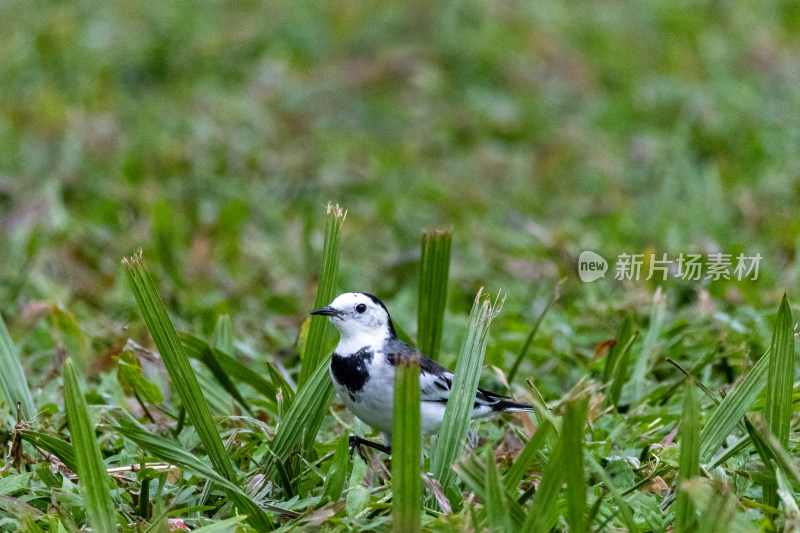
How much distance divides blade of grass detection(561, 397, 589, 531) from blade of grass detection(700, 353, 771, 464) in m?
0.57

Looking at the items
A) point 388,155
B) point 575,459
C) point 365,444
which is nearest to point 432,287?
point 365,444

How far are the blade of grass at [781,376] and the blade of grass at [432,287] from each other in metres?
0.88

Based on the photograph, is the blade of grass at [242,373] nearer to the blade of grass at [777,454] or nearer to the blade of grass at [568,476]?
the blade of grass at [568,476]

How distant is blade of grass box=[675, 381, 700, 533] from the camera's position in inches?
85.7

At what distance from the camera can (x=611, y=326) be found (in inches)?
167

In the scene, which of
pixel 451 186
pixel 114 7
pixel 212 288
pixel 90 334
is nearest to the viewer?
pixel 90 334

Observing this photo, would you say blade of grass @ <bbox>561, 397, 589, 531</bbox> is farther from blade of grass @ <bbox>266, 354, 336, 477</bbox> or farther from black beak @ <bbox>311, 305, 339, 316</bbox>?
black beak @ <bbox>311, 305, 339, 316</bbox>

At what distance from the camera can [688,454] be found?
223 cm

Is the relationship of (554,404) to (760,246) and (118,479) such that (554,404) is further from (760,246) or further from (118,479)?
(760,246)

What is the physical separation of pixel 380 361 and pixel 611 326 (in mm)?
1522

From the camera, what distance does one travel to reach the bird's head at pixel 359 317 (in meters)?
3.10

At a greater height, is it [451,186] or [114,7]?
[114,7]

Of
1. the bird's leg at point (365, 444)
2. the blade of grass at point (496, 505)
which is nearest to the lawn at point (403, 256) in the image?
the blade of grass at point (496, 505)

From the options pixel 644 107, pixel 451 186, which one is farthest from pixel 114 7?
pixel 644 107
